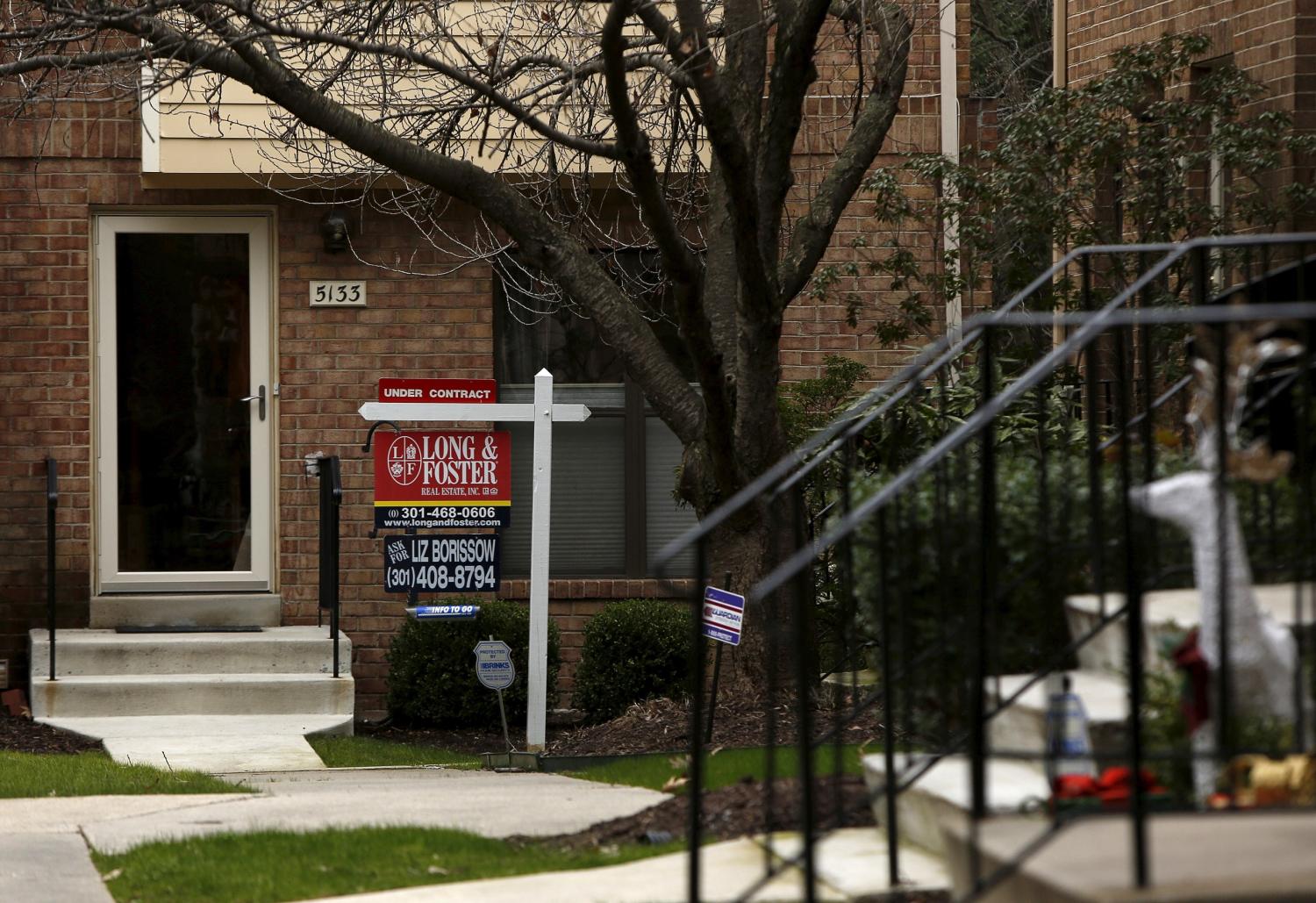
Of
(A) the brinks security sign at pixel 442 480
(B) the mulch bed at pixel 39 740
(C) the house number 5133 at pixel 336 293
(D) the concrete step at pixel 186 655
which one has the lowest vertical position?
(B) the mulch bed at pixel 39 740

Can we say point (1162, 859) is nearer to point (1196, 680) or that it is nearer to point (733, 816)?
point (1196, 680)

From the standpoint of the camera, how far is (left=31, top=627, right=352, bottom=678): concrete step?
9.52 meters

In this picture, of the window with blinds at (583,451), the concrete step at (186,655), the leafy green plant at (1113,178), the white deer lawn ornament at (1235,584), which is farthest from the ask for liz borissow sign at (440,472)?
the white deer lawn ornament at (1235,584)

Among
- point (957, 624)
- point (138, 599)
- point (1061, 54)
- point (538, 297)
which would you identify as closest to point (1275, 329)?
point (957, 624)

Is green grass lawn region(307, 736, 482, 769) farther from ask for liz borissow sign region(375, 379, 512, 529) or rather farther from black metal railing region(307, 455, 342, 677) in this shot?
ask for liz borissow sign region(375, 379, 512, 529)

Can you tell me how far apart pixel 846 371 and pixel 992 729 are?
206 inches

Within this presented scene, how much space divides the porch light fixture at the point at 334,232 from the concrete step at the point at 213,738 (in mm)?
3012

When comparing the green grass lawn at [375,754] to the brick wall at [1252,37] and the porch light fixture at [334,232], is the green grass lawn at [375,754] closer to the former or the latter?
the porch light fixture at [334,232]

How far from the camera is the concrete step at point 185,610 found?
10.1m

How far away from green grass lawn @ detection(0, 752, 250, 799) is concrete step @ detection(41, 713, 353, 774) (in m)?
0.30

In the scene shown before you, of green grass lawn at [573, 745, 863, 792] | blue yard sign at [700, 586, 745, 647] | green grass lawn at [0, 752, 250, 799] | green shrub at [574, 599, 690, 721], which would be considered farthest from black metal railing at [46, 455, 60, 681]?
blue yard sign at [700, 586, 745, 647]

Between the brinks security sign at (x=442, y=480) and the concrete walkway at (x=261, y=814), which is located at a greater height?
the brinks security sign at (x=442, y=480)

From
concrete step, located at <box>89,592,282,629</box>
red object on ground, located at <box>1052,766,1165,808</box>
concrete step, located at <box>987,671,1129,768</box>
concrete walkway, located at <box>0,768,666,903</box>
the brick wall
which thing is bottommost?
concrete walkway, located at <box>0,768,666,903</box>

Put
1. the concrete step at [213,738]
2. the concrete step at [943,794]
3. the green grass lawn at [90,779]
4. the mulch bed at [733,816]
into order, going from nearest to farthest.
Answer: the concrete step at [943,794] → the mulch bed at [733,816] → the green grass lawn at [90,779] → the concrete step at [213,738]
